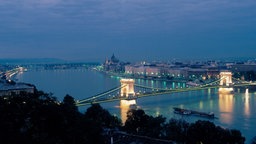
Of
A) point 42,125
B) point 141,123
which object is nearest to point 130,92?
point 141,123

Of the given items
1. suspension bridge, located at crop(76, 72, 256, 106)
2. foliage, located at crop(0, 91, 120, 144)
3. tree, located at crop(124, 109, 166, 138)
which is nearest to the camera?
foliage, located at crop(0, 91, 120, 144)

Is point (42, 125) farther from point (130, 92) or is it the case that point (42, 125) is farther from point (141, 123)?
point (130, 92)

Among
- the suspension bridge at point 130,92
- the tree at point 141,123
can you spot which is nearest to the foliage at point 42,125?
the tree at point 141,123

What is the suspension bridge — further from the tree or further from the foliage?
the foliage

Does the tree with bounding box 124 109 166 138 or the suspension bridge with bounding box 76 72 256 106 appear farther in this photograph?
the suspension bridge with bounding box 76 72 256 106

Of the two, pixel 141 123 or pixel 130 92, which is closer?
pixel 141 123

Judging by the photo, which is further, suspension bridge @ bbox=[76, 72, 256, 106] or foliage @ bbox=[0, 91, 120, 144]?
suspension bridge @ bbox=[76, 72, 256, 106]

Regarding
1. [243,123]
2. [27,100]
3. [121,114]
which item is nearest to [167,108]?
[121,114]

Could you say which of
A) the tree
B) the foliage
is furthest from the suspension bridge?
the foliage

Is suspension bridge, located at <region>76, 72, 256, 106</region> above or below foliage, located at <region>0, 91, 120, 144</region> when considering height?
below

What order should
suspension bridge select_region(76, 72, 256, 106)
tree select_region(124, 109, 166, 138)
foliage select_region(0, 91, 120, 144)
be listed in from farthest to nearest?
1. suspension bridge select_region(76, 72, 256, 106)
2. tree select_region(124, 109, 166, 138)
3. foliage select_region(0, 91, 120, 144)

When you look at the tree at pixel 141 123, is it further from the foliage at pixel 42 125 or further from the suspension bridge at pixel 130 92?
the suspension bridge at pixel 130 92

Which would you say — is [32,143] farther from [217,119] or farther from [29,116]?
[217,119]
